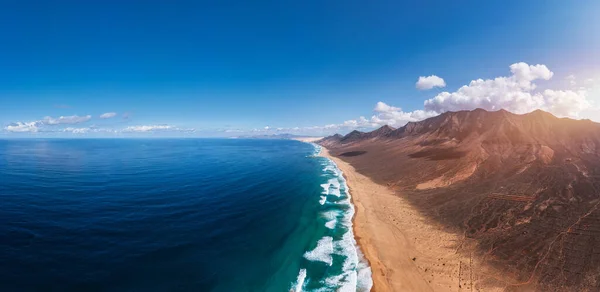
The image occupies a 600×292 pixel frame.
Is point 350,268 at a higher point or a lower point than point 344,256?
lower

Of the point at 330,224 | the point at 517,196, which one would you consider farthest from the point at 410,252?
the point at 517,196

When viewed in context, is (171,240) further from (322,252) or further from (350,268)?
(350,268)

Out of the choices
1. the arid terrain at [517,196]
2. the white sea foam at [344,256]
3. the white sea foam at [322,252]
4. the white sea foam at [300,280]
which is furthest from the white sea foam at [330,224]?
the arid terrain at [517,196]

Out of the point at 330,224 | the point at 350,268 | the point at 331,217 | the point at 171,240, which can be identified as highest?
the point at 171,240

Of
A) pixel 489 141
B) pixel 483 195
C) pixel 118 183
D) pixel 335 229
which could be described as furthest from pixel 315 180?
pixel 489 141

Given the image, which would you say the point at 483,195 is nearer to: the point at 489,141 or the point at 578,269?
the point at 578,269

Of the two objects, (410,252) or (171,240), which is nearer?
(171,240)

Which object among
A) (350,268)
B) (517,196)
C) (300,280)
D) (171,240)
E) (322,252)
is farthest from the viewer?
(517,196)
